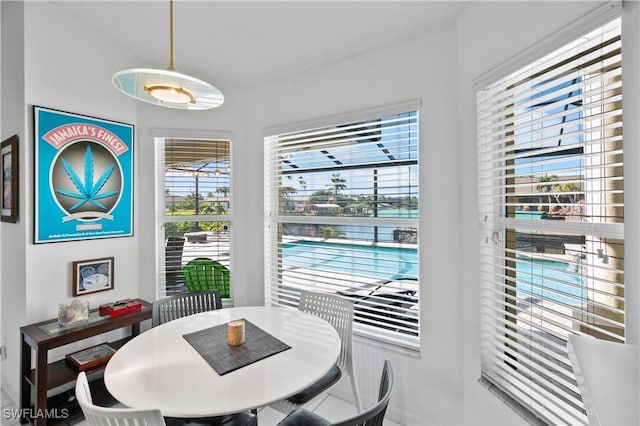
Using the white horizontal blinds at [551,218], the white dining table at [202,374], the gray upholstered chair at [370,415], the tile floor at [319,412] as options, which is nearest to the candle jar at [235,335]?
the white dining table at [202,374]

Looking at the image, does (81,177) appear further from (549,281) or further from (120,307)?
(549,281)

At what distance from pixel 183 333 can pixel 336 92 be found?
2.05m

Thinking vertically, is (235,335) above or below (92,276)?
below

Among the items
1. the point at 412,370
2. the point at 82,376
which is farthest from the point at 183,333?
the point at 412,370

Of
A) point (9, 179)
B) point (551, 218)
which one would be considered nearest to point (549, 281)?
point (551, 218)

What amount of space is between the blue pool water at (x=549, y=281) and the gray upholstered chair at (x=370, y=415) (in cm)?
85

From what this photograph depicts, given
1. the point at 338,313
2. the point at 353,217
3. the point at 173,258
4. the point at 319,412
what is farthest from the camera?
the point at 173,258

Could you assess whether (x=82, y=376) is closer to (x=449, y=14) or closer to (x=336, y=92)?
(x=336, y=92)

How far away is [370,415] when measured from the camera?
0.97m

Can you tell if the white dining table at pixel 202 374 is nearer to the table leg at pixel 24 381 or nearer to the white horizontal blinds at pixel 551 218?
the white horizontal blinds at pixel 551 218

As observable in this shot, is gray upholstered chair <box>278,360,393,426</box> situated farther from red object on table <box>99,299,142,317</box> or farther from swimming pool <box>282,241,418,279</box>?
red object on table <box>99,299,142,317</box>

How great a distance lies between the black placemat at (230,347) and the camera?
1392 mm

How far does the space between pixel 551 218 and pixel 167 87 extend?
188 centimetres

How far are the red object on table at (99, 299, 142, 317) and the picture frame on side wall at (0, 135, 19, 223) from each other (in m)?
0.86
